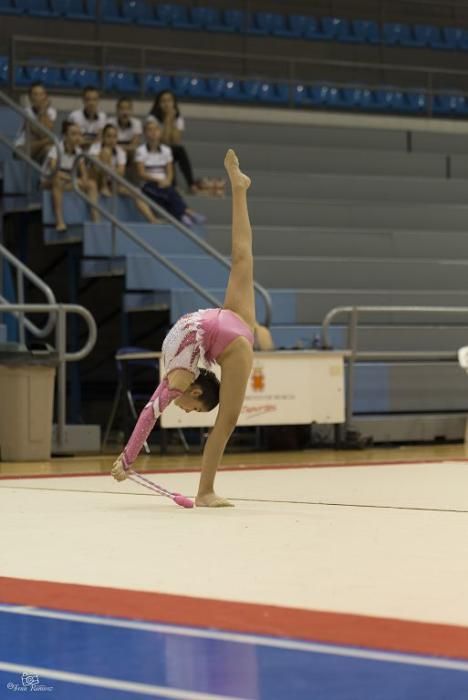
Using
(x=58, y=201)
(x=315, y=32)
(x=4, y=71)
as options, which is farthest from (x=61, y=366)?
(x=315, y=32)

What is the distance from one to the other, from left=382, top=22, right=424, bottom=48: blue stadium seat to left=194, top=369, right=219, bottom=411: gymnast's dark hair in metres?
14.1

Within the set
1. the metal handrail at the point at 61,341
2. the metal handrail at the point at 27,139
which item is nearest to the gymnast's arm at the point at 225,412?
the metal handrail at the point at 61,341

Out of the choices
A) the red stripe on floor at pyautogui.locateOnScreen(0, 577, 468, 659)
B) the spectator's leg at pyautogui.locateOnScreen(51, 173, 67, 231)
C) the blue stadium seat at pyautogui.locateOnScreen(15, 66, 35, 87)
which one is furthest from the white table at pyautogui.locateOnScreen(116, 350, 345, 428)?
the red stripe on floor at pyautogui.locateOnScreen(0, 577, 468, 659)

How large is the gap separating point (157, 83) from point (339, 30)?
132 inches

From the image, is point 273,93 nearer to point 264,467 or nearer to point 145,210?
point 145,210

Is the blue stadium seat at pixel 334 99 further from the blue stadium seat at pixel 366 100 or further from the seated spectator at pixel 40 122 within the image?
the seated spectator at pixel 40 122

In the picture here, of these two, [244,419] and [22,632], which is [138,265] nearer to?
[244,419]

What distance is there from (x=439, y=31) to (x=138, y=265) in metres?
9.41

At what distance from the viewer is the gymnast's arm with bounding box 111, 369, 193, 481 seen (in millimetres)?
6102

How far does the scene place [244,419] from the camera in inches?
425

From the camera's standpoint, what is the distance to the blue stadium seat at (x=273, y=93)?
17.6m

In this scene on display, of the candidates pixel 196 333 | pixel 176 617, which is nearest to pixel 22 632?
pixel 176 617

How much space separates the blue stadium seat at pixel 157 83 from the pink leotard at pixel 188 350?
1136cm

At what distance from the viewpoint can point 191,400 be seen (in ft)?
20.3
